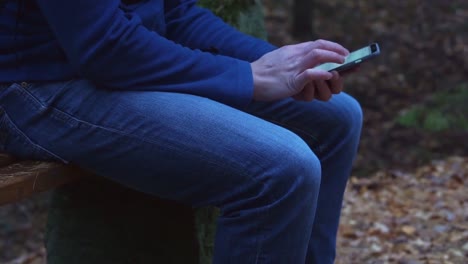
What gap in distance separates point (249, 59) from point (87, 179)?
2.28 feet

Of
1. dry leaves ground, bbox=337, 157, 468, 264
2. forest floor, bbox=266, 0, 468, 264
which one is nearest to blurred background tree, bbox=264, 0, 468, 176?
forest floor, bbox=266, 0, 468, 264

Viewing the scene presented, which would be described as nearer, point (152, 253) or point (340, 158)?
point (340, 158)

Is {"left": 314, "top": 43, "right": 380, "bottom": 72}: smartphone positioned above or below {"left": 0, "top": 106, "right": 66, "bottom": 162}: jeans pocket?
above

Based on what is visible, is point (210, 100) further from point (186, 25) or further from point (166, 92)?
point (186, 25)

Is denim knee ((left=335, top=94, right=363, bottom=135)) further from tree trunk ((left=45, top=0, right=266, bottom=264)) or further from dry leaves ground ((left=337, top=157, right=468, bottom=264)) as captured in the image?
dry leaves ground ((left=337, top=157, right=468, bottom=264))

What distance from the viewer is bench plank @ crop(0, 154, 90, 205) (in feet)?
6.95

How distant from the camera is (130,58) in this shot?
2.06 meters

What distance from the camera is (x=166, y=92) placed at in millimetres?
2107

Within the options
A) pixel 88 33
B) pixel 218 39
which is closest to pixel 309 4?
pixel 218 39

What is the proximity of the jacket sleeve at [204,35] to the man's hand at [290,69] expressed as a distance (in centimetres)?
41

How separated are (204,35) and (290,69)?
56 cm

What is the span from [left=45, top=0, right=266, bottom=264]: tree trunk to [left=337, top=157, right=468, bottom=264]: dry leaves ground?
1.31m

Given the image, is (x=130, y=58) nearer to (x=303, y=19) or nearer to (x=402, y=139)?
(x=402, y=139)

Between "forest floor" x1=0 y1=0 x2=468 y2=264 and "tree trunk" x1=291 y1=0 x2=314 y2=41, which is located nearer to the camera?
"forest floor" x1=0 y1=0 x2=468 y2=264
